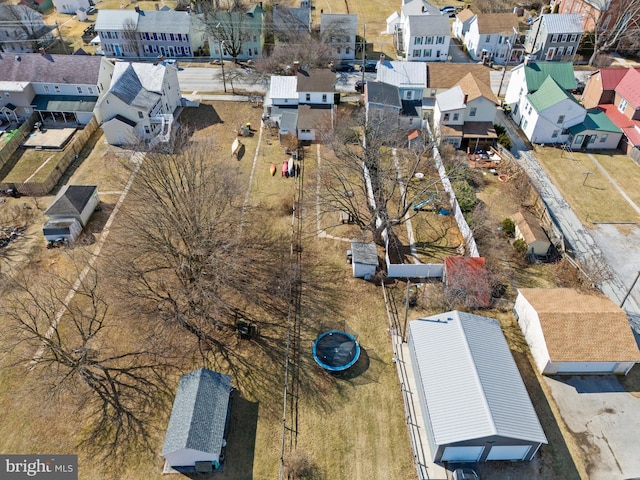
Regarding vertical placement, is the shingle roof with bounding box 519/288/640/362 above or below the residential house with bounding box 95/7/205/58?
below

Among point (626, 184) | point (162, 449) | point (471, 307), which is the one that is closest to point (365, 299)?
point (471, 307)

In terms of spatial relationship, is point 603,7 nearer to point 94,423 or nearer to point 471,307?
point 471,307

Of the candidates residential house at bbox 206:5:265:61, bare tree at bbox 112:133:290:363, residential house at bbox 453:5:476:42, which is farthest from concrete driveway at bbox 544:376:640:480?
residential house at bbox 453:5:476:42

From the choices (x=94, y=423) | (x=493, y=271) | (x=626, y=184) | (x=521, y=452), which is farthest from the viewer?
(x=626, y=184)

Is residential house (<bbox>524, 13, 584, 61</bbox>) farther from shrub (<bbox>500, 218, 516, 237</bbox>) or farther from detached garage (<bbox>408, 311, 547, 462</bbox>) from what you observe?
detached garage (<bbox>408, 311, 547, 462</bbox>)

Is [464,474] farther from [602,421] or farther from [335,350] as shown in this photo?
[335,350]

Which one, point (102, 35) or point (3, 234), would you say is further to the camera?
point (102, 35)

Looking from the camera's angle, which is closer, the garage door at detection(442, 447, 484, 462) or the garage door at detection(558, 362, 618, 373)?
the garage door at detection(442, 447, 484, 462)
